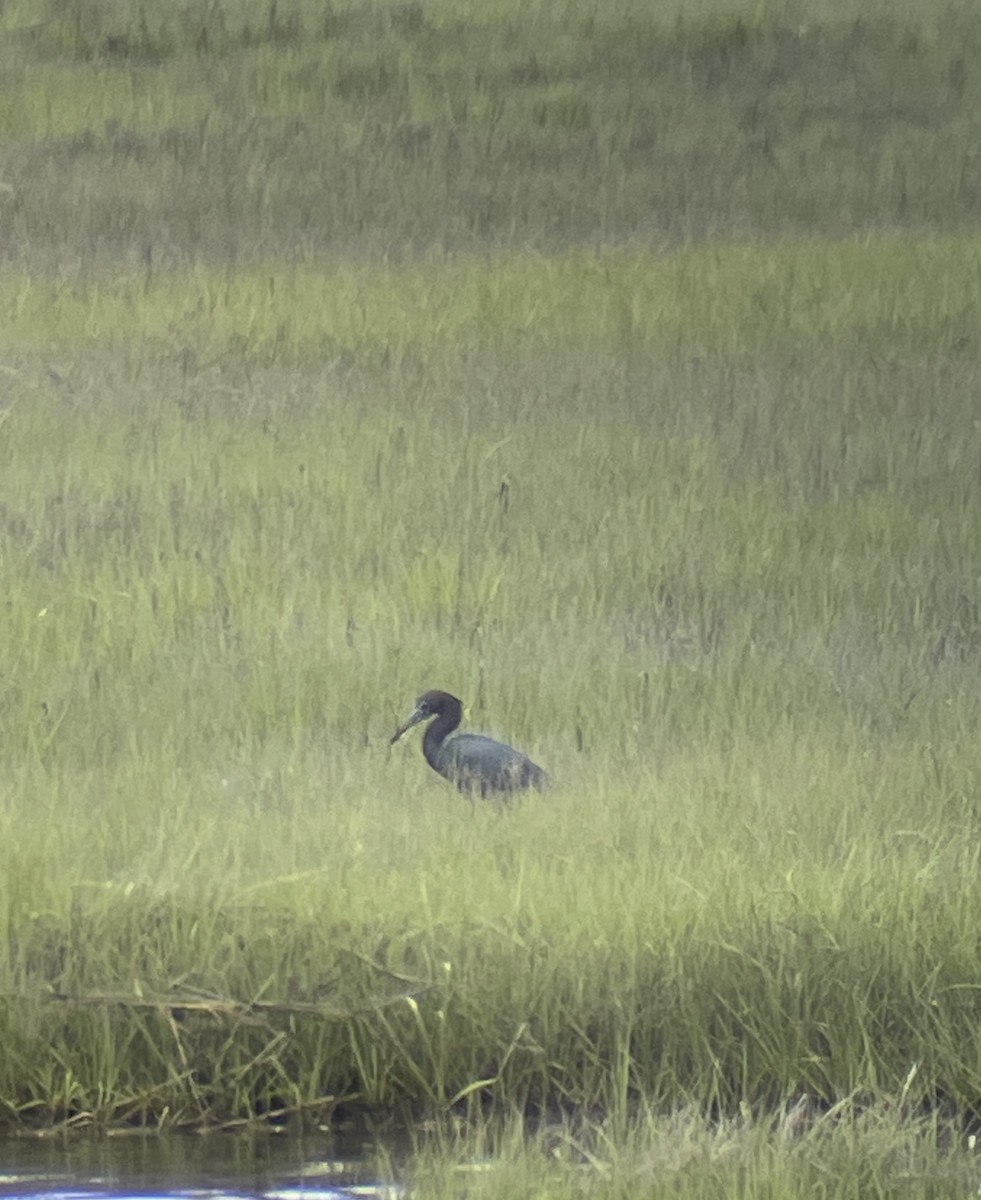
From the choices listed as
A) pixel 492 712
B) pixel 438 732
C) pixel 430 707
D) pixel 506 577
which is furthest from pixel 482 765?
pixel 506 577

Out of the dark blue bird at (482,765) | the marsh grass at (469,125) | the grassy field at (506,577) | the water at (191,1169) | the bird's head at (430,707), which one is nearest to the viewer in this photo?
the water at (191,1169)

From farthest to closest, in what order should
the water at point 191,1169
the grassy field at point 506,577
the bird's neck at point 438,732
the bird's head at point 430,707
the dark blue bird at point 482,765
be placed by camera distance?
the bird's head at point 430,707, the bird's neck at point 438,732, the dark blue bird at point 482,765, the grassy field at point 506,577, the water at point 191,1169

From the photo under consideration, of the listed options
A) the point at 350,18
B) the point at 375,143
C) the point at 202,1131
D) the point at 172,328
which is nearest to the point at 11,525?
the point at 172,328

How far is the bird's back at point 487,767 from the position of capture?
6.91 m

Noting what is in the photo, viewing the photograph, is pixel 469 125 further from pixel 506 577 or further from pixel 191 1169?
pixel 191 1169

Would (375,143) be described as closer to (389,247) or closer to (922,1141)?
(389,247)

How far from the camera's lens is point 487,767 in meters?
6.91

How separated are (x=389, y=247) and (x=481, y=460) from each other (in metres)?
4.42

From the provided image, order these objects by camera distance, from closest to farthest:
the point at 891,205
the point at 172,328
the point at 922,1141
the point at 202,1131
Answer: the point at 922,1141 < the point at 202,1131 < the point at 172,328 < the point at 891,205

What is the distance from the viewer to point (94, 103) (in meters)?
17.8

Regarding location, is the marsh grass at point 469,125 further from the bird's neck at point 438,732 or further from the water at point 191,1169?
the water at point 191,1169

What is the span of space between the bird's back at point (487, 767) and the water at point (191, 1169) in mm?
1627

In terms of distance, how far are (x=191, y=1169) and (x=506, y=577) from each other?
412 centimetres

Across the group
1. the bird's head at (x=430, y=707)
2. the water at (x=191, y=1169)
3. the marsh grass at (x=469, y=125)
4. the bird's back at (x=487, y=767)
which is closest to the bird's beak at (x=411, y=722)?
the bird's head at (x=430, y=707)
